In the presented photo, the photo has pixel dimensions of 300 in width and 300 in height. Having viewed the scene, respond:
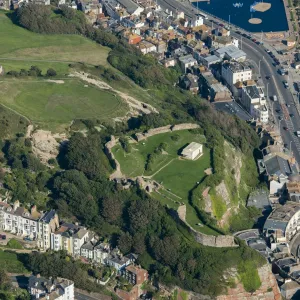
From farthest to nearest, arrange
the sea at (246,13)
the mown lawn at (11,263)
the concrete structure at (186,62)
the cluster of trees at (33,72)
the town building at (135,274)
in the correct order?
the sea at (246,13) < the concrete structure at (186,62) < the cluster of trees at (33,72) < the mown lawn at (11,263) < the town building at (135,274)

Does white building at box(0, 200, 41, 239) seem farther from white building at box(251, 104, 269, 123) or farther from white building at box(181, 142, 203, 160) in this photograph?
white building at box(251, 104, 269, 123)

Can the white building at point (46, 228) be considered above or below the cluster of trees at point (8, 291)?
above

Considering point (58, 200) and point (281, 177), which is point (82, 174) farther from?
point (281, 177)

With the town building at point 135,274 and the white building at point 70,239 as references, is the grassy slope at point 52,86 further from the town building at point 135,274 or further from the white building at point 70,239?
the town building at point 135,274

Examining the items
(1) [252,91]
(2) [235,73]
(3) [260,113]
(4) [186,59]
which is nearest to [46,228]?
(3) [260,113]

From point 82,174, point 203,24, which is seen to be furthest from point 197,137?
point 203,24

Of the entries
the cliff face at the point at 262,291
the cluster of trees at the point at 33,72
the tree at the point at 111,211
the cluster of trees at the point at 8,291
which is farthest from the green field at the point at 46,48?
the cliff face at the point at 262,291

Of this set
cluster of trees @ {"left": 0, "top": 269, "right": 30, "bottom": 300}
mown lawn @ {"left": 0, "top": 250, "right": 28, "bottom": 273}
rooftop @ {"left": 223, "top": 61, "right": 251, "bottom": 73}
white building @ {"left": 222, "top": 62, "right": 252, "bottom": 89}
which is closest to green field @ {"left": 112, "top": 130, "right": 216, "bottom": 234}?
mown lawn @ {"left": 0, "top": 250, "right": 28, "bottom": 273}
